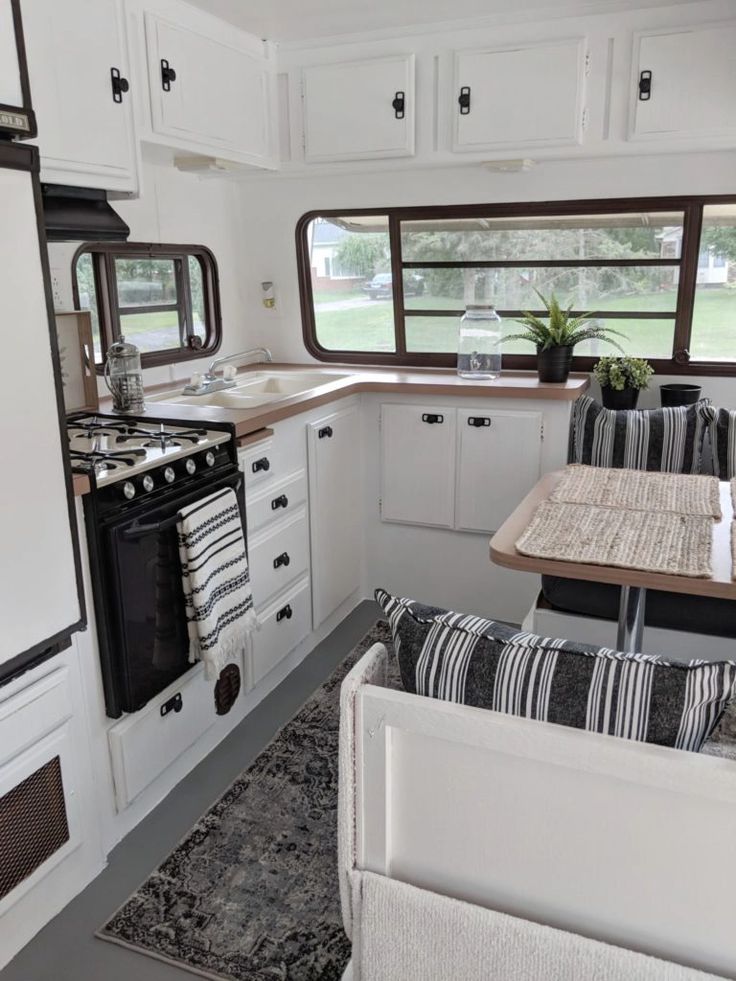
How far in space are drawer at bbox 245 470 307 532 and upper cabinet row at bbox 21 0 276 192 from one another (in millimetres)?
1106

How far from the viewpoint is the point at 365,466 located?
12.0 feet

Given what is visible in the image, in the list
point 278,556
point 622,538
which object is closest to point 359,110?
point 278,556

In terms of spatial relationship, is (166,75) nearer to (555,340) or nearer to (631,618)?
(555,340)

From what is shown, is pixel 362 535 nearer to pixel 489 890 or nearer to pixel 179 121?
pixel 179 121

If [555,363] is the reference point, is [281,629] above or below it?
below

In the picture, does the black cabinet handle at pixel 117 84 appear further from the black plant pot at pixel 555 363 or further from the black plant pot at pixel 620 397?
the black plant pot at pixel 620 397

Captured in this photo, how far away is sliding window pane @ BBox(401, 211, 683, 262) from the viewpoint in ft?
11.4

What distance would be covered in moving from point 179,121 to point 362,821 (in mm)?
2585

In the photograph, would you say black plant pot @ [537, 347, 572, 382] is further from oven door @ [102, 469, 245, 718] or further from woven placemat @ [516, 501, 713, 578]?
oven door @ [102, 469, 245, 718]

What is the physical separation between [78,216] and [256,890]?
1.99 meters

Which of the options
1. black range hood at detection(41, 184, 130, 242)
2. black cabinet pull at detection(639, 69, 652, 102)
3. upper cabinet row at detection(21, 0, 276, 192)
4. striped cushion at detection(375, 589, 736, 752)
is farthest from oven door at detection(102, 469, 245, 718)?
black cabinet pull at detection(639, 69, 652, 102)

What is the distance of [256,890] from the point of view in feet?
6.79

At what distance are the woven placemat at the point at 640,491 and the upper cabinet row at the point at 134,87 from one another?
1.75m

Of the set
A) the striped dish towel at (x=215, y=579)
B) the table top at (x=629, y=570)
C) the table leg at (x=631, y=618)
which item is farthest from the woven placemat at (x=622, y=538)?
the striped dish towel at (x=215, y=579)
